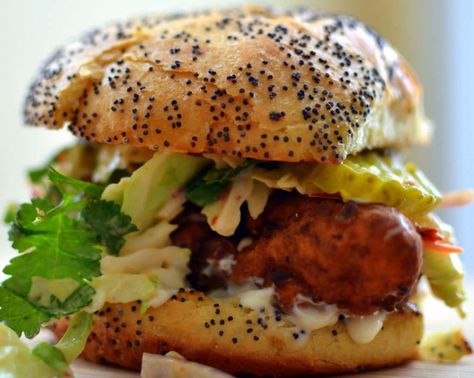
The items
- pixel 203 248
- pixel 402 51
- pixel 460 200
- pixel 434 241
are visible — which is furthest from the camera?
pixel 402 51

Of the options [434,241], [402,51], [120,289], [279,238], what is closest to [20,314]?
[120,289]

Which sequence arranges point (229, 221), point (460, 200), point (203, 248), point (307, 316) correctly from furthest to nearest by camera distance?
1. point (460, 200)
2. point (203, 248)
3. point (229, 221)
4. point (307, 316)

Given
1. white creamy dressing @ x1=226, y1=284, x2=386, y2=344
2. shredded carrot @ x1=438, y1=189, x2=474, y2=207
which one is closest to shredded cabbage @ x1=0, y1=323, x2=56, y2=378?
white creamy dressing @ x1=226, y1=284, x2=386, y2=344

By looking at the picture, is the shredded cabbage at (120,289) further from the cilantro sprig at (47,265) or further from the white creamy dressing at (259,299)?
the white creamy dressing at (259,299)

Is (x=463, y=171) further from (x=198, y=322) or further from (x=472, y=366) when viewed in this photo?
(x=198, y=322)

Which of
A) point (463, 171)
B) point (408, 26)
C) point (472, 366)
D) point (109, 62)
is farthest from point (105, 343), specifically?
point (408, 26)

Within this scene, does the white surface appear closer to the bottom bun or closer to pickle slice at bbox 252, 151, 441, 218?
the bottom bun

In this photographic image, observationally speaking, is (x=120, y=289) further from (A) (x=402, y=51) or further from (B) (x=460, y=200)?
(A) (x=402, y=51)
